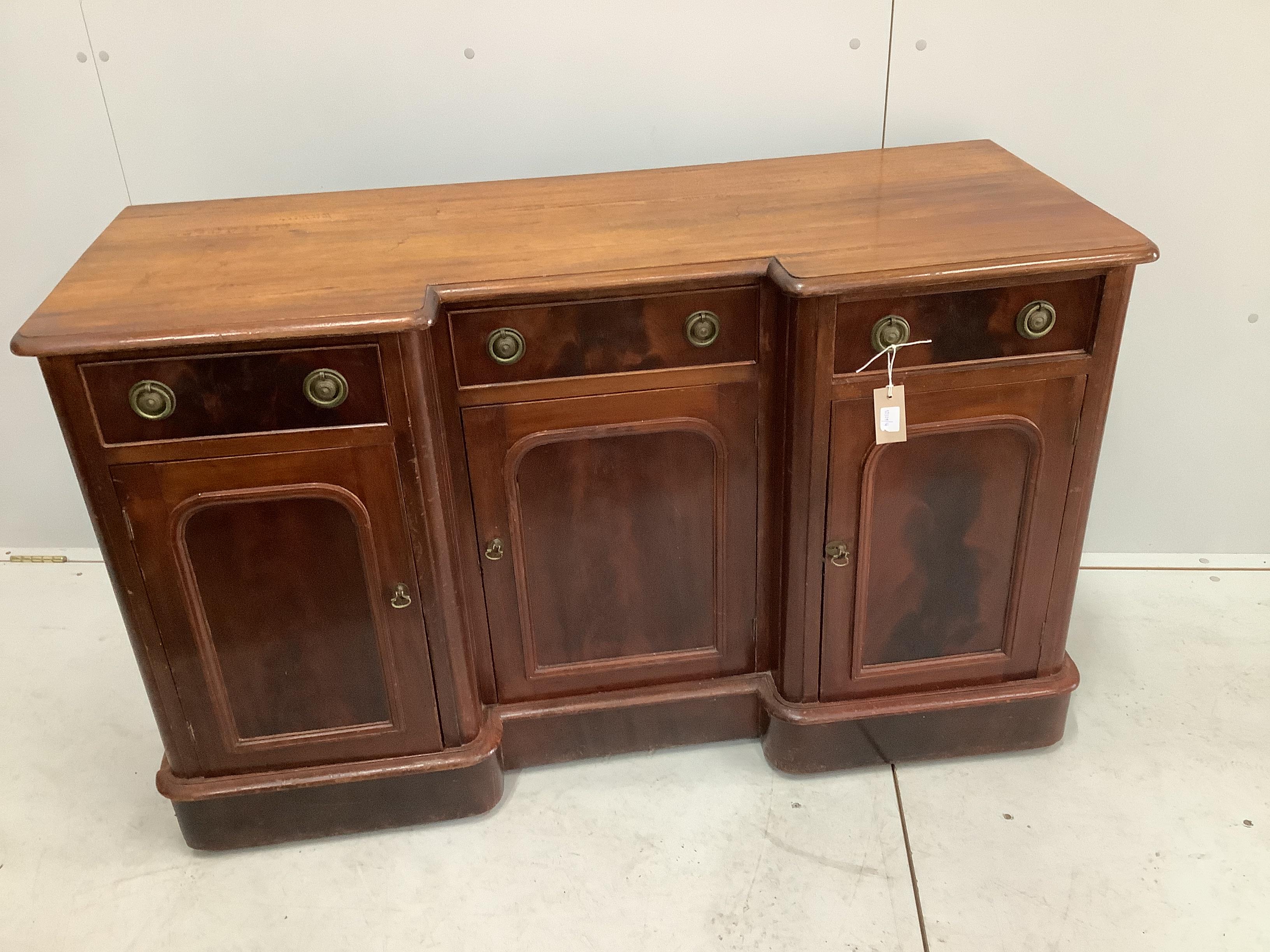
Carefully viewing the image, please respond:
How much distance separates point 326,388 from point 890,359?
75cm

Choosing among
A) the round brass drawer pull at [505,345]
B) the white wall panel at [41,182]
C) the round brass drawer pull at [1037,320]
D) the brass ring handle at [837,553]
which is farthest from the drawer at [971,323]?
the white wall panel at [41,182]

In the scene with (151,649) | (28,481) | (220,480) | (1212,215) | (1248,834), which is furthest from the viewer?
(28,481)

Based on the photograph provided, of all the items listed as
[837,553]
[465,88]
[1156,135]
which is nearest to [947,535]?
[837,553]

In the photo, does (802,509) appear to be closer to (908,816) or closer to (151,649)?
(908,816)

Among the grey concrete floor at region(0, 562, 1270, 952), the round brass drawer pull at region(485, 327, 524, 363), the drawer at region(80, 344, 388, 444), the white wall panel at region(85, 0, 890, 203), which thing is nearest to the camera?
the drawer at region(80, 344, 388, 444)

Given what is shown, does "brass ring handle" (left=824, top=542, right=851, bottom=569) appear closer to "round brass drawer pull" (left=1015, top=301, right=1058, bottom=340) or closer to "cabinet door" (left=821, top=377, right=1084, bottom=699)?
"cabinet door" (left=821, top=377, right=1084, bottom=699)

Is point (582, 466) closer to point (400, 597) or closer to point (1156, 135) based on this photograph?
point (400, 597)

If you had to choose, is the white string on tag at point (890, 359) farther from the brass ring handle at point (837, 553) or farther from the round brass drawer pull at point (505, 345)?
the round brass drawer pull at point (505, 345)

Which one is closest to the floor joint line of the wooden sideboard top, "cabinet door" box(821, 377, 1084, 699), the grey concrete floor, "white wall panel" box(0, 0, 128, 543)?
the grey concrete floor

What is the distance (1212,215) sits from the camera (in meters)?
1.89

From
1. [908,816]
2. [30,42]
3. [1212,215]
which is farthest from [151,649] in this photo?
[1212,215]

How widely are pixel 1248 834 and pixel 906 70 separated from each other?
4.49 feet

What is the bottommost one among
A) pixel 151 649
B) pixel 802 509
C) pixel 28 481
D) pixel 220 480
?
pixel 28 481

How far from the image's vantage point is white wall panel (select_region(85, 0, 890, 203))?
1.74 meters
